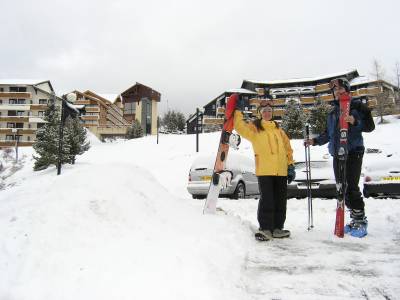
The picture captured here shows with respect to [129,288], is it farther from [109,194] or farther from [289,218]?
[289,218]

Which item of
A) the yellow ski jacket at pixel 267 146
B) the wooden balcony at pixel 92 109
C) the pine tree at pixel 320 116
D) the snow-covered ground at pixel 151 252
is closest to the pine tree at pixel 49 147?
the pine tree at pixel 320 116

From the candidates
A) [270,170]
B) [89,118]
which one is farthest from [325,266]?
[89,118]

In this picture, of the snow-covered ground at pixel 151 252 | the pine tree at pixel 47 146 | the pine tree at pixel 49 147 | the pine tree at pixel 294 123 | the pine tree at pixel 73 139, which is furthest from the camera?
the pine tree at pixel 294 123

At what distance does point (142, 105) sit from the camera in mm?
81000

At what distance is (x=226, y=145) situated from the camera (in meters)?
6.02

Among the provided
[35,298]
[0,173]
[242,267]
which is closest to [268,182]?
[242,267]

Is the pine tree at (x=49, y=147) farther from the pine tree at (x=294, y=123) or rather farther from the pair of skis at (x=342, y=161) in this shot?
the pair of skis at (x=342, y=161)

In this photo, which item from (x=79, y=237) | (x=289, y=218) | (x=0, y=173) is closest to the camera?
(x=79, y=237)

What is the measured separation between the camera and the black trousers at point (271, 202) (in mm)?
5441

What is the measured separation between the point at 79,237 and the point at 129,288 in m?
0.72

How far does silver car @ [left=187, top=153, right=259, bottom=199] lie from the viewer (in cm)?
1194

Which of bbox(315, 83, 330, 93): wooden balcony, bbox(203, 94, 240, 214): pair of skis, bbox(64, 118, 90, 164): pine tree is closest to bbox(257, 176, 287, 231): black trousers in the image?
bbox(203, 94, 240, 214): pair of skis

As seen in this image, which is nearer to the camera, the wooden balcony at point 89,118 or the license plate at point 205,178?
the license plate at point 205,178

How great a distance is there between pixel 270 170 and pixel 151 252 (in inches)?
106
